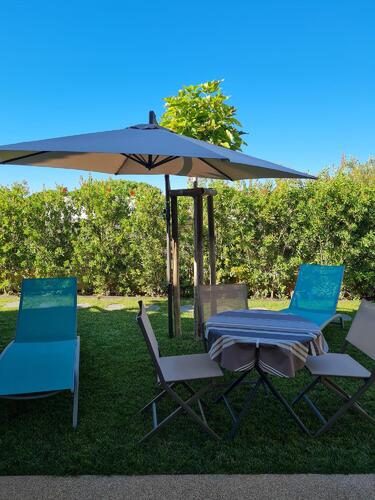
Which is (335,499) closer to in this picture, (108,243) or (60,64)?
(108,243)

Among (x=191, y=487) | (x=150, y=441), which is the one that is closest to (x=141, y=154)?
(x=150, y=441)

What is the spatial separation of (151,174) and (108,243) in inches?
155

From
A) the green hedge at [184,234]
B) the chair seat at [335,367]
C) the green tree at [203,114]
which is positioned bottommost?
the chair seat at [335,367]

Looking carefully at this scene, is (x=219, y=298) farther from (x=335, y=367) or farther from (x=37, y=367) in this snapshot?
(x=37, y=367)

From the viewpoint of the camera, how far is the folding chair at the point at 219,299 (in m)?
4.93

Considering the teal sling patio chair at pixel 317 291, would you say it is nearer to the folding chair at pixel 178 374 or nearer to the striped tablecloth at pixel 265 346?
the striped tablecloth at pixel 265 346

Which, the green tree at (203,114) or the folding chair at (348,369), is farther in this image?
the green tree at (203,114)

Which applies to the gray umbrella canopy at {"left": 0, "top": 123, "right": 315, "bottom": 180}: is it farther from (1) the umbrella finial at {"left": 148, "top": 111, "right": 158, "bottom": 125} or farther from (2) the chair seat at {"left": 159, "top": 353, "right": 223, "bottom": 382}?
(2) the chair seat at {"left": 159, "top": 353, "right": 223, "bottom": 382}

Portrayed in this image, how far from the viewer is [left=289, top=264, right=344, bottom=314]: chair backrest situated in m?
6.43

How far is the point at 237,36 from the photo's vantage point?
48.3 ft

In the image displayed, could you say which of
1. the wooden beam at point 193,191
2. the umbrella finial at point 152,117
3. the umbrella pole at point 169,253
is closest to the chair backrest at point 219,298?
the umbrella pole at point 169,253

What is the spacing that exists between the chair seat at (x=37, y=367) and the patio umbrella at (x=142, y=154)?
80.4 inches

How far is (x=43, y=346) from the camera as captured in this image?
483cm

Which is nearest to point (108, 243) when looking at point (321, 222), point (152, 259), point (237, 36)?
point (152, 259)
